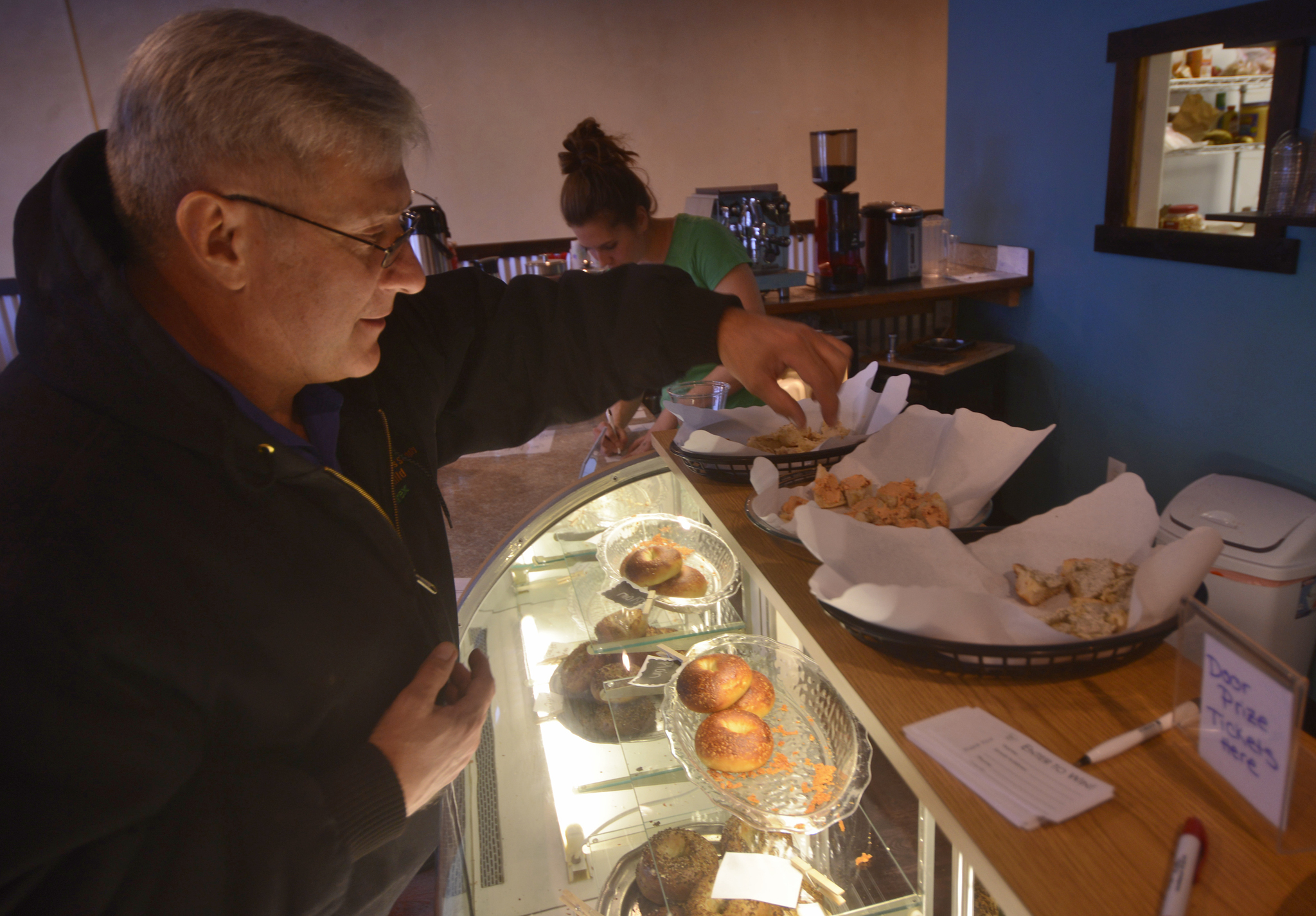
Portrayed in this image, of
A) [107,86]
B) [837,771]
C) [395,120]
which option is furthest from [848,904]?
[107,86]

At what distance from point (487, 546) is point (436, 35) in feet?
14.2

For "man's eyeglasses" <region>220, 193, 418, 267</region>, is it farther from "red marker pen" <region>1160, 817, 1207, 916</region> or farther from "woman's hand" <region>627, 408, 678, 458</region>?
"red marker pen" <region>1160, 817, 1207, 916</region>

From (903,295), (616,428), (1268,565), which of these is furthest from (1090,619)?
(903,295)

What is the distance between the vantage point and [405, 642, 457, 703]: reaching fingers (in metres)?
0.97

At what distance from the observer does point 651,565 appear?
5.16 ft

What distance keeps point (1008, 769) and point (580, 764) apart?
3.16ft

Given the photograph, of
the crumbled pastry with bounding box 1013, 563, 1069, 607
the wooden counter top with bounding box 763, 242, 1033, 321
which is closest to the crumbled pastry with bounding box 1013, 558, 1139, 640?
the crumbled pastry with bounding box 1013, 563, 1069, 607

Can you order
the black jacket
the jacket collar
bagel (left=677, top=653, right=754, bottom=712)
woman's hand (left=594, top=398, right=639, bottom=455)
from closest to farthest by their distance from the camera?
the black jacket
the jacket collar
bagel (left=677, top=653, right=754, bottom=712)
woman's hand (left=594, top=398, right=639, bottom=455)

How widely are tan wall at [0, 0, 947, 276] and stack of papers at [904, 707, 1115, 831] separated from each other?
5.80 meters

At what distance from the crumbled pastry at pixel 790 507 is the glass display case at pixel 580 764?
371 mm

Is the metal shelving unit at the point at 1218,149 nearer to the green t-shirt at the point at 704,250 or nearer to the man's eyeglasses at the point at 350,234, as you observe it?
the green t-shirt at the point at 704,250

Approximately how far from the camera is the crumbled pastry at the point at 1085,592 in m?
0.69

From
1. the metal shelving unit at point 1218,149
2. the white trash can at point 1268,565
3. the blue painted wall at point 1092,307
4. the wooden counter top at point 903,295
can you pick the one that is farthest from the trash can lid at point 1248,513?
the metal shelving unit at point 1218,149

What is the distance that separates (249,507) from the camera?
0.84m
